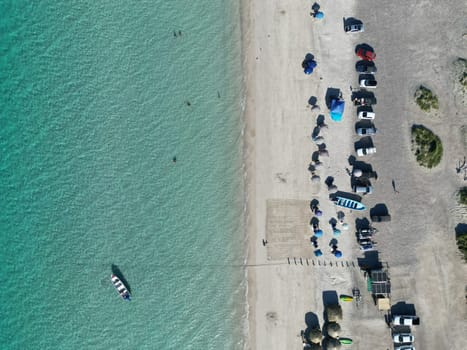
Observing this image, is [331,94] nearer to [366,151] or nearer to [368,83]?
[368,83]

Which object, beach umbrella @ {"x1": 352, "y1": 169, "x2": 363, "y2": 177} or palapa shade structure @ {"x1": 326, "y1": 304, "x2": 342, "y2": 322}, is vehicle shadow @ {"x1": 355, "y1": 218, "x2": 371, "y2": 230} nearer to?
beach umbrella @ {"x1": 352, "y1": 169, "x2": 363, "y2": 177}

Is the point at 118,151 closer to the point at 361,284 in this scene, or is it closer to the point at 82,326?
the point at 82,326

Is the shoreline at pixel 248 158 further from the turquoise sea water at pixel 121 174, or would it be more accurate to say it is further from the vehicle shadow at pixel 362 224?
the vehicle shadow at pixel 362 224

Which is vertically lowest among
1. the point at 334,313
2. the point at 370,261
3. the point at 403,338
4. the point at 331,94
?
the point at 403,338

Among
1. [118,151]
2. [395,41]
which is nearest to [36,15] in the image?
[118,151]

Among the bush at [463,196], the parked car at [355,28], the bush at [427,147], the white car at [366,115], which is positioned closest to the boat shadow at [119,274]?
the white car at [366,115]

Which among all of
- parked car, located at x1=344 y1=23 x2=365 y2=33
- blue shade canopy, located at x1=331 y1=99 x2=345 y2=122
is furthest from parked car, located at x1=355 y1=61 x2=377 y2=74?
blue shade canopy, located at x1=331 y1=99 x2=345 y2=122

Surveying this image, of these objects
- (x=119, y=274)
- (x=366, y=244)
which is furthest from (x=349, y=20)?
(x=119, y=274)
